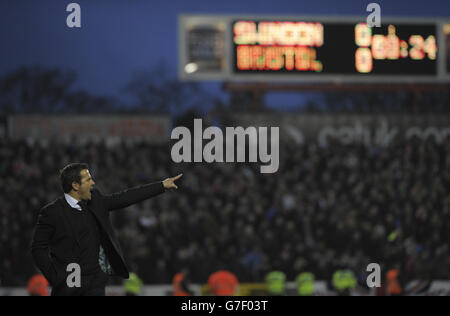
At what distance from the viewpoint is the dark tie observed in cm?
647

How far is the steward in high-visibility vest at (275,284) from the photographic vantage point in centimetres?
1553

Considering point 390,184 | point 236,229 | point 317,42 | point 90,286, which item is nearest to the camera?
point 90,286

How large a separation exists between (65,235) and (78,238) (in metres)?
0.11

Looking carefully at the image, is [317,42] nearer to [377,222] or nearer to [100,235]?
[377,222]

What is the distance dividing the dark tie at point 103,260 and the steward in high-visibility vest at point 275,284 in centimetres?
920

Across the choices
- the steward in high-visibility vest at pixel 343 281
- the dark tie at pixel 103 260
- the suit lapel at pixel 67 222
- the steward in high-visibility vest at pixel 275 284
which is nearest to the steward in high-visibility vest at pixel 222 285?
the steward in high-visibility vest at pixel 275 284

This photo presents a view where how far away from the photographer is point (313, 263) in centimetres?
1731

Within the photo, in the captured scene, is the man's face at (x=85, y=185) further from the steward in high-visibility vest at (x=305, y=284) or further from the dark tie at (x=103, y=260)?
the steward in high-visibility vest at (x=305, y=284)

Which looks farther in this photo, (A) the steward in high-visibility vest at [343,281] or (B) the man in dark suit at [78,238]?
(A) the steward in high-visibility vest at [343,281]

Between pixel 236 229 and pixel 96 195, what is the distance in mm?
11857

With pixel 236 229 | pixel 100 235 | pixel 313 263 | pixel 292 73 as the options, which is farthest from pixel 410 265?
pixel 100 235

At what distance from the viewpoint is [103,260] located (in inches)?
257

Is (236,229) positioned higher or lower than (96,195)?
lower

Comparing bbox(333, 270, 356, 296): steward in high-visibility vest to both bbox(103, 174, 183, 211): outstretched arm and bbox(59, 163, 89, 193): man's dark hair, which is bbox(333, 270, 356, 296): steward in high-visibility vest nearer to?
bbox(103, 174, 183, 211): outstretched arm
